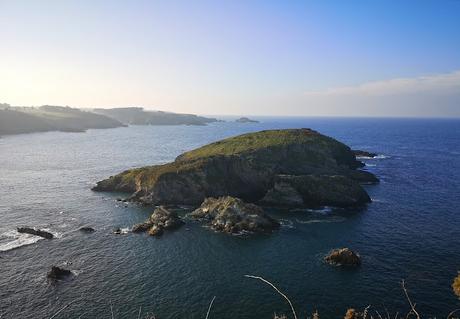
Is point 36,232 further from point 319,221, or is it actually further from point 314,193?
point 314,193

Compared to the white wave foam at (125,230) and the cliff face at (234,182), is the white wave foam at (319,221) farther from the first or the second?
the white wave foam at (125,230)

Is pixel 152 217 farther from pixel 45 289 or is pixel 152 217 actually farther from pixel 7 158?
pixel 7 158

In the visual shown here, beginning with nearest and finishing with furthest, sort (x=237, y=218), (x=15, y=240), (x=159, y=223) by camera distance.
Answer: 1. (x=15, y=240)
2. (x=159, y=223)
3. (x=237, y=218)

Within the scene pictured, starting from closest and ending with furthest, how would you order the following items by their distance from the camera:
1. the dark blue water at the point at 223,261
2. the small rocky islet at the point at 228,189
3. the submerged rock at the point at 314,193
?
1. the dark blue water at the point at 223,261
2. the small rocky islet at the point at 228,189
3. the submerged rock at the point at 314,193

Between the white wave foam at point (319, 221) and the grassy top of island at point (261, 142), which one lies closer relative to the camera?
the white wave foam at point (319, 221)

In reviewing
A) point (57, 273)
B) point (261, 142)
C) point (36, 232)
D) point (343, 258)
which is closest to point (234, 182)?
point (261, 142)

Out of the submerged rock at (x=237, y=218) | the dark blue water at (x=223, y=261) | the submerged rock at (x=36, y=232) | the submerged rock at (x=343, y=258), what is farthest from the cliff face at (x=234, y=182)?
the submerged rock at (x=343, y=258)
